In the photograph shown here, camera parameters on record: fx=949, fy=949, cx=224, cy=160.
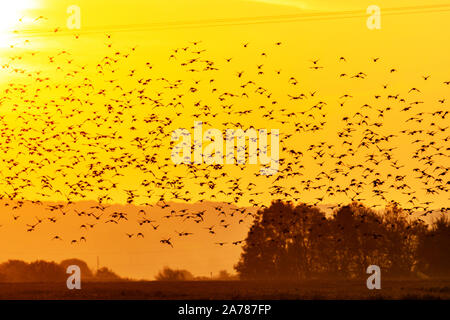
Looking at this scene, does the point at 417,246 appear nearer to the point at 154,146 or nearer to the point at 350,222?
the point at 350,222

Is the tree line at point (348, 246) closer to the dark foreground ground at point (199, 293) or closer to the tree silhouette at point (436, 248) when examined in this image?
the tree silhouette at point (436, 248)

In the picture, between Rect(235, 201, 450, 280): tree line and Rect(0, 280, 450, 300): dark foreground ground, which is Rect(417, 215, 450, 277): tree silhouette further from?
Rect(0, 280, 450, 300): dark foreground ground

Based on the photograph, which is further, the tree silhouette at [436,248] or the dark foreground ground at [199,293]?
the tree silhouette at [436,248]

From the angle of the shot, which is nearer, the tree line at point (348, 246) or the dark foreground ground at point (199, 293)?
the dark foreground ground at point (199, 293)

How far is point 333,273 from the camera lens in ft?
300

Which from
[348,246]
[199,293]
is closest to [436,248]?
[348,246]

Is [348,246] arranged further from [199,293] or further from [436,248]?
[199,293]

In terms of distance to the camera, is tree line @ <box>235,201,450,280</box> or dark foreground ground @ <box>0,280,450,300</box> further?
tree line @ <box>235,201,450,280</box>

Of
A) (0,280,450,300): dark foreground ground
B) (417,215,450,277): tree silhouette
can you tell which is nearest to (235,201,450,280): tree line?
(417,215,450,277): tree silhouette

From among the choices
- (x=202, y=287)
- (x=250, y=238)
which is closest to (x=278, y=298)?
(x=202, y=287)

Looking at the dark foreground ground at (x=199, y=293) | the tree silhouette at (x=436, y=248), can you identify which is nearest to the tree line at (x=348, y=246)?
the tree silhouette at (x=436, y=248)
